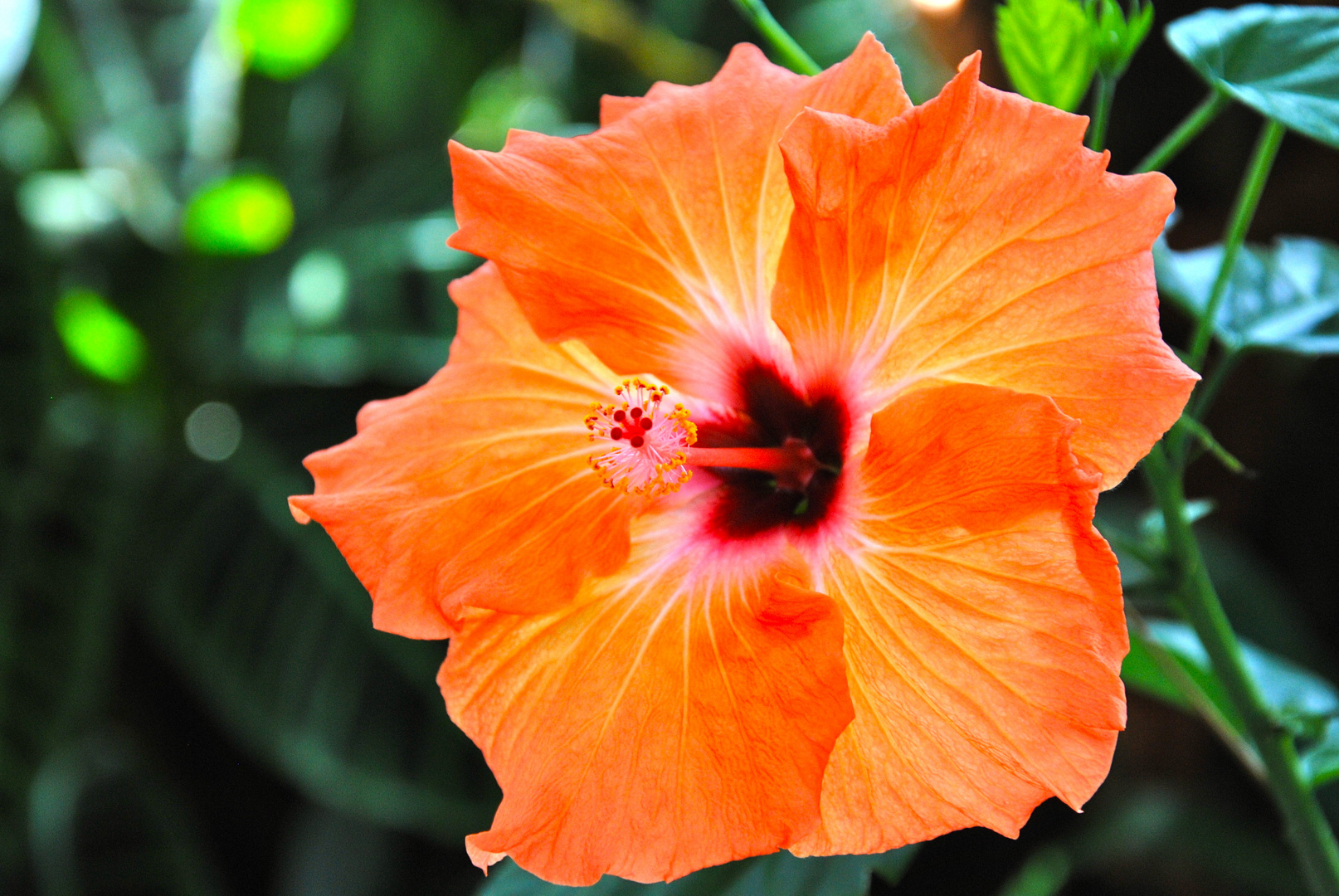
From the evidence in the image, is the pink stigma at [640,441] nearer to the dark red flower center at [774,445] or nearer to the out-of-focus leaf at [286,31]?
the dark red flower center at [774,445]

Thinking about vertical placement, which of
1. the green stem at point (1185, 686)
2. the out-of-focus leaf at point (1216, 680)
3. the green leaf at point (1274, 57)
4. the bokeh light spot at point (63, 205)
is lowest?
the bokeh light spot at point (63, 205)

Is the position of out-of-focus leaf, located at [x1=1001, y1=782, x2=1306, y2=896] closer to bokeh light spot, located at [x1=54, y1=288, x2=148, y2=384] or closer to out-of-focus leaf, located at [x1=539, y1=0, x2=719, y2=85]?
out-of-focus leaf, located at [x1=539, y1=0, x2=719, y2=85]

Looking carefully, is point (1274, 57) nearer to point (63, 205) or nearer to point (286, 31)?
point (286, 31)

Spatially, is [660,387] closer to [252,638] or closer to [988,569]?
[988,569]

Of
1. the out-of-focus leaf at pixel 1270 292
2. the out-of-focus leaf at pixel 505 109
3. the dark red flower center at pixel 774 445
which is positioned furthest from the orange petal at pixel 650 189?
the out-of-focus leaf at pixel 505 109

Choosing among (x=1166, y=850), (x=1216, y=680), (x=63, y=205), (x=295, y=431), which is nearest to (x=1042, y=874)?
(x=1166, y=850)
